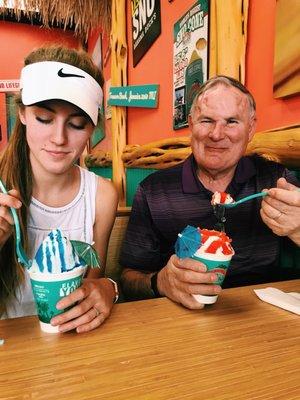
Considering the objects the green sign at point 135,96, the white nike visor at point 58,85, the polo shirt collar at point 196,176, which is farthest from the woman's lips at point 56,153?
the green sign at point 135,96

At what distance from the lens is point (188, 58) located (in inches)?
94.3

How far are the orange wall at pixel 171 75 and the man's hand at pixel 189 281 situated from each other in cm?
97

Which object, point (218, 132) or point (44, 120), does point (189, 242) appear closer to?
point (44, 120)

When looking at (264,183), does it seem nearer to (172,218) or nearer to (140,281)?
(172,218)

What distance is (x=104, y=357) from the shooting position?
0.68 meters

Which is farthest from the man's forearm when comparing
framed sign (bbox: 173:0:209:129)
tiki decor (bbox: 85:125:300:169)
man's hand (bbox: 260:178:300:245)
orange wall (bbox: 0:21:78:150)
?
orange wall (bbox: 0:21:78:150)

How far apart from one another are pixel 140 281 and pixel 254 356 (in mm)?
718

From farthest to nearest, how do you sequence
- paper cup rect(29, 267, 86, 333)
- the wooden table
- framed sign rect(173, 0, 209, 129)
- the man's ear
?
framed sign rect(173, 0, 209, 129) → the man's ear → paper cup rect(29, 267, 86, 333) → the wooden table

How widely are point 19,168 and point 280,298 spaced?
35.7 inches

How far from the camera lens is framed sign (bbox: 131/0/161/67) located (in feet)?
9.82

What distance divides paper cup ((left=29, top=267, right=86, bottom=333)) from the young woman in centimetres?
2

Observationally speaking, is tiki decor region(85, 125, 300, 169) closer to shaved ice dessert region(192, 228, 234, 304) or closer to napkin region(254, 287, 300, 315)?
napkin region(254, 287, 300, 315)

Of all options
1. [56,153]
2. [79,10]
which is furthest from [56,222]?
[79,10]

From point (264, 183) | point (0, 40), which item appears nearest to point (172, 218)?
point (264, 183)
